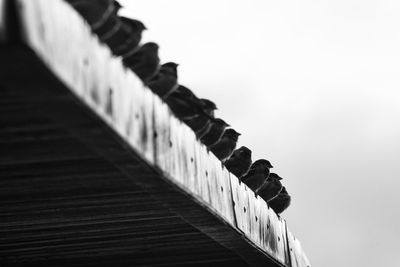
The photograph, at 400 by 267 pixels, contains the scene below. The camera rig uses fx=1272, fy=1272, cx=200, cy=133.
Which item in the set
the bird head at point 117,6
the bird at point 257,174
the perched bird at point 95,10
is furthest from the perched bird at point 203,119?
the bird at point 257,174

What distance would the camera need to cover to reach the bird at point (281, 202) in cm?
1498

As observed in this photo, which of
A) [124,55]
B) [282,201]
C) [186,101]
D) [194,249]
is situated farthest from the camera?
[282,201]

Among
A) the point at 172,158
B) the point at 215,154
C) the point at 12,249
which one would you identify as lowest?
the point at 12,249

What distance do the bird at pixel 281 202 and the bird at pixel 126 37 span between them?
268 inches

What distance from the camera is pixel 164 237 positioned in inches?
488

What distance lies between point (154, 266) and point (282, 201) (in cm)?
208

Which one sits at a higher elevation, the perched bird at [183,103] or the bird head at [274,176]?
the bird head at [274,176]

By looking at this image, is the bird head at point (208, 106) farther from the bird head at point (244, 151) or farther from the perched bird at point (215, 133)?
the bird head at point (244, 151)

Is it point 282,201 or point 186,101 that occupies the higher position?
point 282,201

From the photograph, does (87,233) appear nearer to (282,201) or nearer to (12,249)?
(12,249)

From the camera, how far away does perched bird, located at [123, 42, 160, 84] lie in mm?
8609

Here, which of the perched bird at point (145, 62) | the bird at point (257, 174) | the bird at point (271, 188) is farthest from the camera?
the bird at point (271, 188)

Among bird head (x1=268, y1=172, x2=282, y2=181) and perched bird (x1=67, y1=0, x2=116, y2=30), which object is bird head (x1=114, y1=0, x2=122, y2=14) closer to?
perched bird (x1=67, y1=0, x2=116, y2=30)

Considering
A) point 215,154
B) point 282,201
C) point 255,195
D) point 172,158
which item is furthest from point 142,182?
point 282,201
